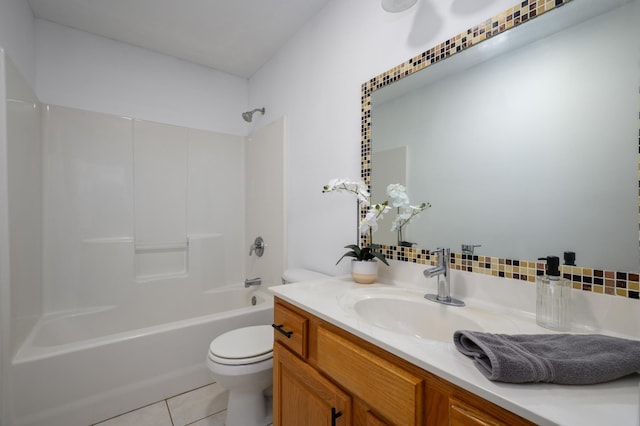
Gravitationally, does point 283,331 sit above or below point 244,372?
above

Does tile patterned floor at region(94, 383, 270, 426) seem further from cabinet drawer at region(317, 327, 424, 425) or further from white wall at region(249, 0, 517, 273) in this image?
cabinet drawer at region(317, 327, 424, 425)

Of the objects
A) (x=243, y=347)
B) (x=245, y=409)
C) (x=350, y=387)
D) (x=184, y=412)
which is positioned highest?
(x=350, y=387)

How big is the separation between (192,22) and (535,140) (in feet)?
7.06

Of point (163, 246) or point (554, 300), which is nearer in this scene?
point (554, 300)

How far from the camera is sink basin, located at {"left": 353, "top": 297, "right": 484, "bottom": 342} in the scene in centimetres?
88

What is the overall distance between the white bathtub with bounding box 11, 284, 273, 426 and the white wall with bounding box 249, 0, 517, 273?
78 centimetres

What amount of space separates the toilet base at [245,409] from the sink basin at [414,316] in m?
0.93

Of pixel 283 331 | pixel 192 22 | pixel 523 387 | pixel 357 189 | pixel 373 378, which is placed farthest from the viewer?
pixel 192 22

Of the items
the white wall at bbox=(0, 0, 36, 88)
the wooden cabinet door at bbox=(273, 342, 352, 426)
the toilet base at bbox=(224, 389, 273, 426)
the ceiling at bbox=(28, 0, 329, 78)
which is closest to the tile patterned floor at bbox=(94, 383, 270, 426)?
the toilet base at bbox=(224, 389, 273, 426)

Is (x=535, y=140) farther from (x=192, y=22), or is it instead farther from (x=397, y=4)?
(x=192, y=22)

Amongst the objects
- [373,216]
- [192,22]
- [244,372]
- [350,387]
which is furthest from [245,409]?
[192,22]

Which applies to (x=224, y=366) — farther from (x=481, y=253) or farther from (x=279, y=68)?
(x=279, y=68)

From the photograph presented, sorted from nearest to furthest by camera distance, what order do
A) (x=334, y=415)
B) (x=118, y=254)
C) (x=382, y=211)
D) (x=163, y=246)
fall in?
1. (x=334, y=415)
2. (x=382, y=211)
3. (x=118, y=254)
4. (x=163, y=246)

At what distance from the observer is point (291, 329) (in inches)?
40.6
